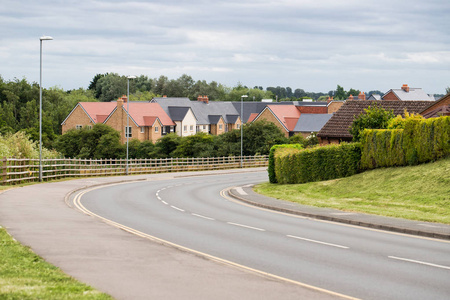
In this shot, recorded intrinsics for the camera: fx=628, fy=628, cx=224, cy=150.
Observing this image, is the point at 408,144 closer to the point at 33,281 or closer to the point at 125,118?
the point at 33,281

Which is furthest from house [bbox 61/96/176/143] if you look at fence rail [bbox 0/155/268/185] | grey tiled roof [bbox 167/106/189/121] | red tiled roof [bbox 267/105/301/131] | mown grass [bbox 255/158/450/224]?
mown grass [bbox 255/158/450/224]

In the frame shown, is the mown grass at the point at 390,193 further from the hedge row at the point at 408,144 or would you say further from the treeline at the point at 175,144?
the treeline at the point at 175,144

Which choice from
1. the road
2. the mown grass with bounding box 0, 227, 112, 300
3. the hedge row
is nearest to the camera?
the mown grass with bounding box 0, 227, 112, 300

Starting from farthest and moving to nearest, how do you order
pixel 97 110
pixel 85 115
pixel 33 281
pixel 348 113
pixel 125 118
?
1. pixel 97 110
2. pixel 85 115
3. pixel 125 118
4. pixel 348 113
5. pixel 33 281

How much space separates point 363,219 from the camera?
66.9 ft

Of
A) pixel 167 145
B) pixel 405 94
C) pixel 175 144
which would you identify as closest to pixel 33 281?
pixel 175 144

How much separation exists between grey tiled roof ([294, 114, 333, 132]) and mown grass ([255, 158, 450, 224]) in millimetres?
72287

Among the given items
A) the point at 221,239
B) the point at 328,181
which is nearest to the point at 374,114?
the point at 328,181

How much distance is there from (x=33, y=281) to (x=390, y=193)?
66.2 feet

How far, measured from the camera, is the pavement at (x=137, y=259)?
31.8 ft

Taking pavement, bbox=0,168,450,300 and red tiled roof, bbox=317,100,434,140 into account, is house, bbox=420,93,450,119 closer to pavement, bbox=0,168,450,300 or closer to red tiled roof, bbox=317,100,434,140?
red tiled roof, bbox=317,100,434,140

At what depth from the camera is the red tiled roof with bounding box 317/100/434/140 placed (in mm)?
49250

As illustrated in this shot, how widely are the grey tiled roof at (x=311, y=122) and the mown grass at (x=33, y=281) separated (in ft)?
314

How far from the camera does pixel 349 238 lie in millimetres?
16797
